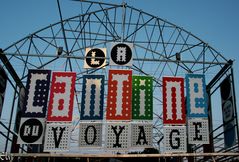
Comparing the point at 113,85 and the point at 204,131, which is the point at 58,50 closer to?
the point at 113,85

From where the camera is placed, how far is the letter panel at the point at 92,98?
37.0ft

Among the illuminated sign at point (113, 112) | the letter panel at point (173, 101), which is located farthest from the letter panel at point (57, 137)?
the letter panel at point (173, 101)

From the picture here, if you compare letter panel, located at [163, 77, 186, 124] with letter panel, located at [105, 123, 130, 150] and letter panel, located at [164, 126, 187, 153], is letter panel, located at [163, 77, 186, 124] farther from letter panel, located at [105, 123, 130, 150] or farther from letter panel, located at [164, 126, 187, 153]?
letter panel, located at [105, 123, 130, 150]

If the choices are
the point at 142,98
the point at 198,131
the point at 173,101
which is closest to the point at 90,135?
the point at 142,98

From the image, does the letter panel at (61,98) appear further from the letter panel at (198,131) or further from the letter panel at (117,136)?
the letter panel at (198,131)

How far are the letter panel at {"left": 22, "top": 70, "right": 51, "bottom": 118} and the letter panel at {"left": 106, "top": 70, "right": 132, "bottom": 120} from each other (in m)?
2.62

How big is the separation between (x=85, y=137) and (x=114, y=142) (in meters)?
1.13

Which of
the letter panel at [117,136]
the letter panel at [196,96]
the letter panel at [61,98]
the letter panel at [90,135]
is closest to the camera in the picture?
the letter panel at [117,136]

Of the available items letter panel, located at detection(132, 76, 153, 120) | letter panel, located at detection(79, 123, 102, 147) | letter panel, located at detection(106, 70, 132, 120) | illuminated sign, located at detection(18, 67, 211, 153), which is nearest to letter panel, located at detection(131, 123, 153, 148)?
illuminated sign, located at detection(18, 67, 211, 153)

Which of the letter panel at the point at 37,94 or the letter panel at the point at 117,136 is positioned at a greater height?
the letter panel at the point at 37,94

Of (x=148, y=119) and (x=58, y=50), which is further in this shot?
(x=58, y=50)

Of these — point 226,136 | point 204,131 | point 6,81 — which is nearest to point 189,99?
point 204,131

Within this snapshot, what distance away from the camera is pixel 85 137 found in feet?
35.8

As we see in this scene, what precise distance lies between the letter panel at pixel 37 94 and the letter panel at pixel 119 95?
2621mm
